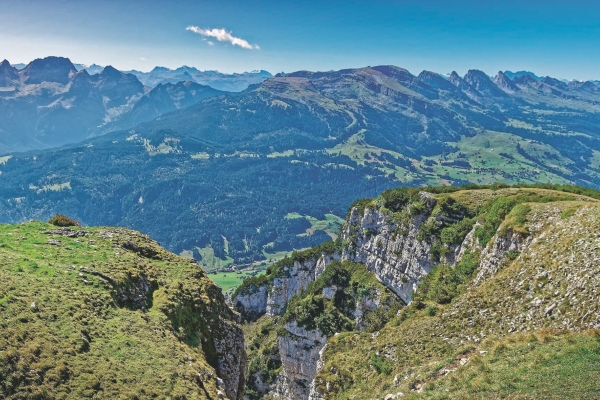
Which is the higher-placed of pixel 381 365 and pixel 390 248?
pixel 390 248

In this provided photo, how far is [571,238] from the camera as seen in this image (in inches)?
1660

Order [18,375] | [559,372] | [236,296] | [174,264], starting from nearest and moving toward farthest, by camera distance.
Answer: [18,375], [559,372], [174,264], [236,296]

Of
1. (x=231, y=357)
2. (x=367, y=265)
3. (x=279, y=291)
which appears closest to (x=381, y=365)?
(x=231, y=357)

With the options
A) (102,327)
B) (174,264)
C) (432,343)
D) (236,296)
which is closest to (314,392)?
(432,343)

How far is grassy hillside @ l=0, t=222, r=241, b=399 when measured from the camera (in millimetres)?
25500

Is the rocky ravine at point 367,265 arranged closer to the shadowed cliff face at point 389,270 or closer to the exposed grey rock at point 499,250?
the shadowed cliff face at point 389,270

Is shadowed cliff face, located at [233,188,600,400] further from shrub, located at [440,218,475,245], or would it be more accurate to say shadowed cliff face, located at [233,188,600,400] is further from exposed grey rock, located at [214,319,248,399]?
exposed grey rock, located at [214,319,248,399]

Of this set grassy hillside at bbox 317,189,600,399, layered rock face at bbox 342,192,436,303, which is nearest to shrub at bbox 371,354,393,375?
grassy hillside at bbox 317,189,600,399

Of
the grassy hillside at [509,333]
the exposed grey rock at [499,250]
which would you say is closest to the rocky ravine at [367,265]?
the grassy hillside at [509,333]

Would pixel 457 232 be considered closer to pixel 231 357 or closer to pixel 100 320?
pixel 231 357

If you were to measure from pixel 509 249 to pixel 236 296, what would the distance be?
122145 millimetres

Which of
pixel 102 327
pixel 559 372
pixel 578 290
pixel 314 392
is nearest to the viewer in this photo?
pixel 559 372

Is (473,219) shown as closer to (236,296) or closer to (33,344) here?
(33,344)

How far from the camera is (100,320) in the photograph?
32.3 metres
